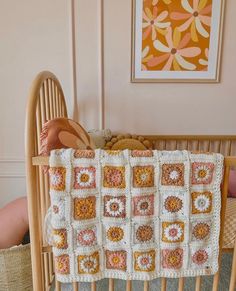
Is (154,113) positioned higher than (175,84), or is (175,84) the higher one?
(175,84)

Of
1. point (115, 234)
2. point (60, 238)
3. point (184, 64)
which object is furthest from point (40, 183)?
point (184, 64)

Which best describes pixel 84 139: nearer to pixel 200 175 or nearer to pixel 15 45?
pixel 200 175

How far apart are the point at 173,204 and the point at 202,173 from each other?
134 millimetres

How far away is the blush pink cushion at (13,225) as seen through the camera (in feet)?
4.55

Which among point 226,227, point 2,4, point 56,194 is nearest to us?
point 56,194

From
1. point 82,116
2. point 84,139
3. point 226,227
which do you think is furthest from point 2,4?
point 226,227

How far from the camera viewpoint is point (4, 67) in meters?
1.67

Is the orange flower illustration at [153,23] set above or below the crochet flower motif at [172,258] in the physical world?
above

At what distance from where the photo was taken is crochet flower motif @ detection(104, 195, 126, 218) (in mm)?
908

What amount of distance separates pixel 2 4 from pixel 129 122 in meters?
0.96

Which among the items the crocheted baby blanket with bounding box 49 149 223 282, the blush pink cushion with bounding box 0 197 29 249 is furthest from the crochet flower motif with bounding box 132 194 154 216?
the blush pink cushion with bounding box 0 197 29 249

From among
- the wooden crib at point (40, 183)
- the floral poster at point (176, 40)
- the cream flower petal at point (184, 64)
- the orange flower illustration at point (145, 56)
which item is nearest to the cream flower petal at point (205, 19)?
the floral poster at point (176, 40)

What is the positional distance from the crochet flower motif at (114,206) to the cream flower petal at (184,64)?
1.04 m

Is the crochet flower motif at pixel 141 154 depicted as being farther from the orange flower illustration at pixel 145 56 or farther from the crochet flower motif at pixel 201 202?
the orange flower illustration at pixel 145 56
